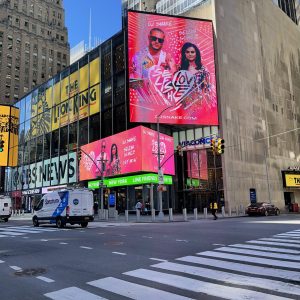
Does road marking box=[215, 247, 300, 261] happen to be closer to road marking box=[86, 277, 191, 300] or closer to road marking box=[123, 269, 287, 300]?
road marking box=[123, 269, 287, 300]

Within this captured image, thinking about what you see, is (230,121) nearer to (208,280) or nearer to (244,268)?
(244,268)

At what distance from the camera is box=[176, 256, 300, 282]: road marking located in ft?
24.2

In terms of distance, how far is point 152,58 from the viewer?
147ft

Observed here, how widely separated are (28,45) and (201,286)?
11476 centimetres

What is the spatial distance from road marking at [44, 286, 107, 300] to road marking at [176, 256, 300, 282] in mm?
3508

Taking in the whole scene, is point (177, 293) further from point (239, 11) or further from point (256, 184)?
point (239, 11)

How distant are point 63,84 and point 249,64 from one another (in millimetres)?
30770

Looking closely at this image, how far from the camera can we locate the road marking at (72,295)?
235 inches

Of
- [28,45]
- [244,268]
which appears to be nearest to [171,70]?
[244,268]

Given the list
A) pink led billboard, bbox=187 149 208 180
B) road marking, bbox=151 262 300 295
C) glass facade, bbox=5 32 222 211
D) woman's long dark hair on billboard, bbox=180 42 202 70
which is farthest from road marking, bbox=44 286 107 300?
woman's long dark hair on billboard, bbox=180 42 202 70

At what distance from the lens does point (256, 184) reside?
50594mm

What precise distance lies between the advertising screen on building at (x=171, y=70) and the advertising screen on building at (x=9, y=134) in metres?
39.4

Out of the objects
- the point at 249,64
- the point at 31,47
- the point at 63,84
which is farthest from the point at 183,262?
the point at 31,47

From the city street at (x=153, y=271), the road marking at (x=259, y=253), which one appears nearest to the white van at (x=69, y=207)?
the city street at (x=153, y=271)
